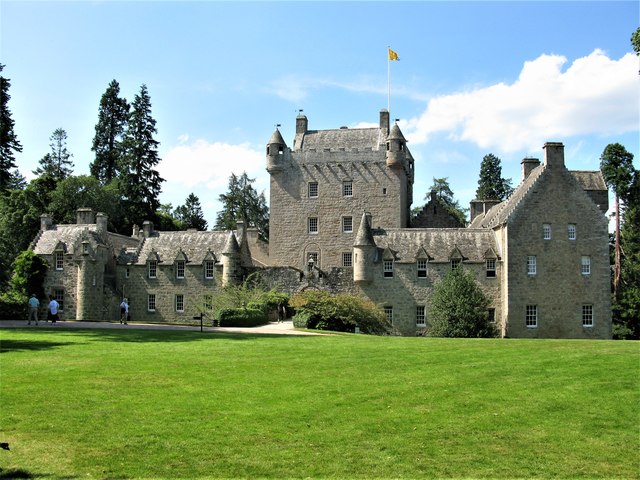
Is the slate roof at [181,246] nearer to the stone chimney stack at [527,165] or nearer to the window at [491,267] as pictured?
the window at [491,267]

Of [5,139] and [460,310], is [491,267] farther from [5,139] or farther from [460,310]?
[5,139]

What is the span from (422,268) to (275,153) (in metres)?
18.3

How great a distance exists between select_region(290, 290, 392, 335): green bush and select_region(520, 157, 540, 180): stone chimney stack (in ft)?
53.0

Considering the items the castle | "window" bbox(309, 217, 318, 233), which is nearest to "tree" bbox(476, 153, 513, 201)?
the castle

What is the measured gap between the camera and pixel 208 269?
49156 millimetres

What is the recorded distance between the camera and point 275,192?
185 ft

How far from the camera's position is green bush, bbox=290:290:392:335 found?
3731cm

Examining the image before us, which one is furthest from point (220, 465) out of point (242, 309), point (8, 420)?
point (242, 309)

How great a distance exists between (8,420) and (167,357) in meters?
7.48

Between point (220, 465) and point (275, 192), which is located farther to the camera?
point (275, 192)

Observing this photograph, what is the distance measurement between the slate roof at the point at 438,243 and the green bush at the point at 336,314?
Result: 591 centimetres

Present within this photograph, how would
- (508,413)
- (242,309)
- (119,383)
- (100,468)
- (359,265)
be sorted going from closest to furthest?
(100,468), (508,413), (119,383), (242,309), (359,265)

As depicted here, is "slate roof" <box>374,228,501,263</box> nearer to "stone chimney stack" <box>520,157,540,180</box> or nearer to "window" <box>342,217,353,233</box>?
"stone chimney stack" <box>520,157,540,180</box>

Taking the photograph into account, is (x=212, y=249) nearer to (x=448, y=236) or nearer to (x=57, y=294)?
(x=57, y=294)
